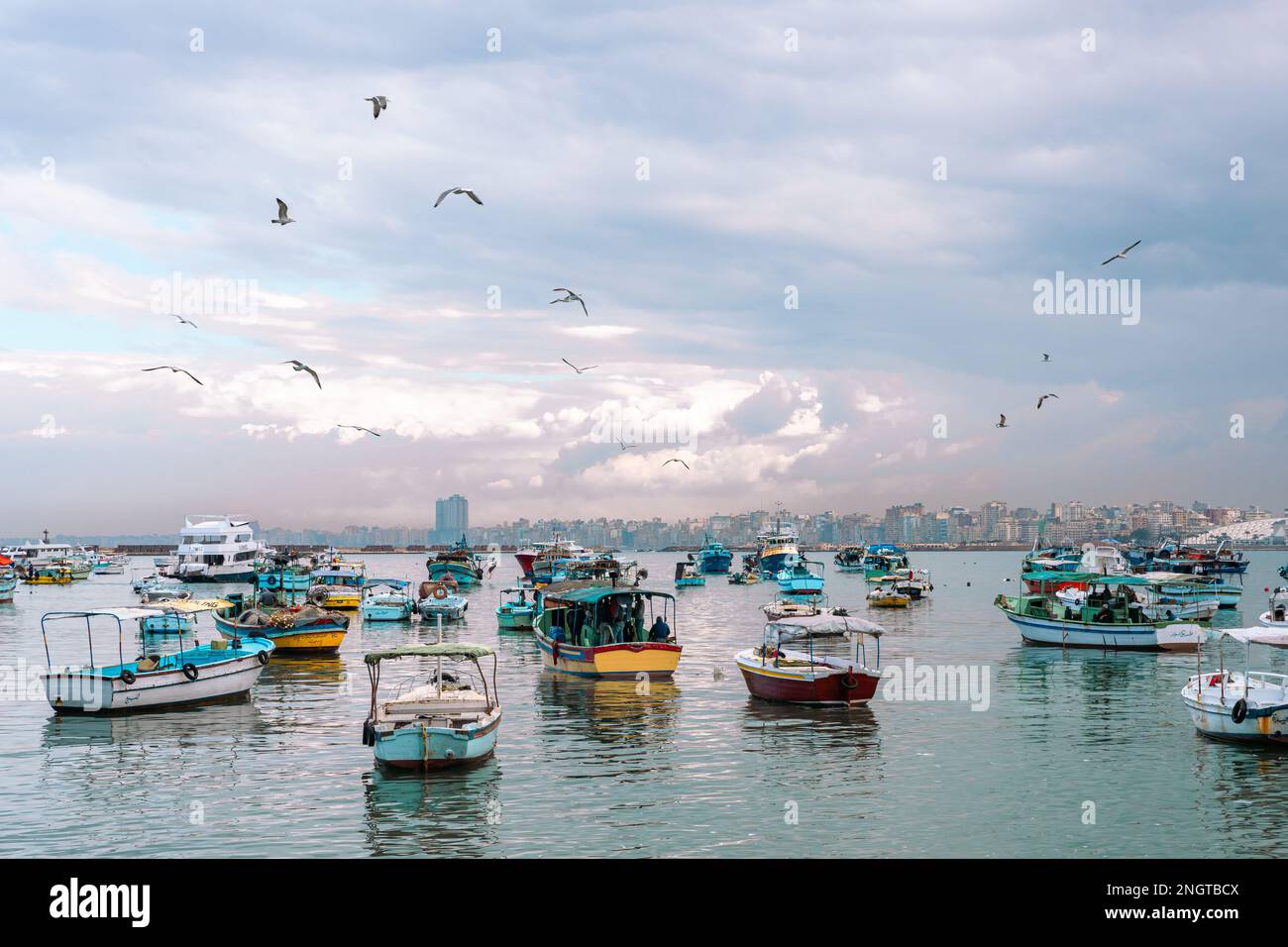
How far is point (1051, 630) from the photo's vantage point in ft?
210

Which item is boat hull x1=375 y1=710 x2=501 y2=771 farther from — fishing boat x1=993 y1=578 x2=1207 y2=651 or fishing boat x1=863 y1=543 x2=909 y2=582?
fishing boat x1=863 y1=543 x2=909 y2=582

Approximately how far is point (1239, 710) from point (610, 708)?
21.4m

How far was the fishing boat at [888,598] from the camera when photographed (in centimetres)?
10212

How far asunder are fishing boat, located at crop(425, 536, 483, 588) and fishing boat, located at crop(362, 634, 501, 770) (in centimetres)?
9431

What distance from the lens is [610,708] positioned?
135ft

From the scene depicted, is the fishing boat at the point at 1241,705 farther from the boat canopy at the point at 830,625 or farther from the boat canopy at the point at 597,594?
the boat canopy at the point at 597,594

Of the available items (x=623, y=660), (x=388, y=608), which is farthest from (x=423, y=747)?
(x=388, y=608)

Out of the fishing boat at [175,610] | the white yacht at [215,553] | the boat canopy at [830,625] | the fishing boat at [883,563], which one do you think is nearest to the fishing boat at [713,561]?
the fishing boat at [883,563]

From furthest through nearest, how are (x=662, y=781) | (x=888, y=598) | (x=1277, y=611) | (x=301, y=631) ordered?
1. (x=888, y=598)
2. (x=1277, y=611)
3. (x=301, y=631)
4. (x=662, y=781)

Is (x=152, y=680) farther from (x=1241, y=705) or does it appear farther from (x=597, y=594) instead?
(x=1241, y=705)

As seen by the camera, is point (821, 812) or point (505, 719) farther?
point (505, 719)
